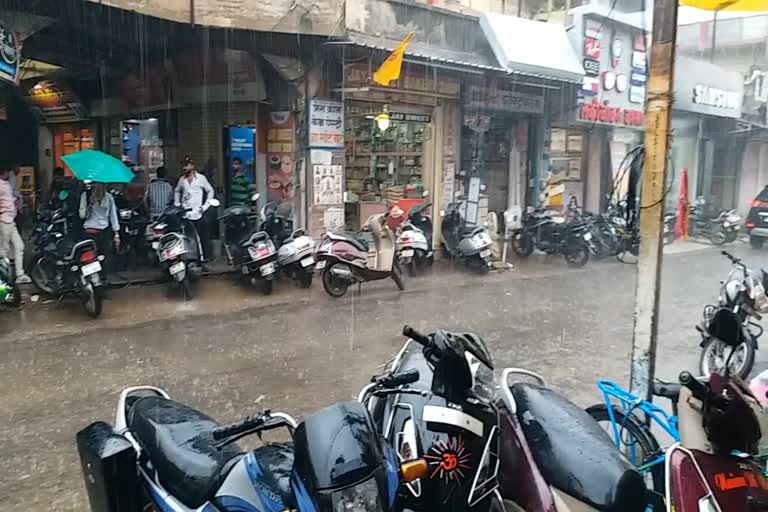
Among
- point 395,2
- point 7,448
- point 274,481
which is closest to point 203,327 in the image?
point 7,448

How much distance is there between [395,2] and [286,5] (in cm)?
237

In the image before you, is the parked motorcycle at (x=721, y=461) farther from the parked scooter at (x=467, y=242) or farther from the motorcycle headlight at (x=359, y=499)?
the parked scooter at (x=467, y=242)

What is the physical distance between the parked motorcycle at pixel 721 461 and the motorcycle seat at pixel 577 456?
14 cm

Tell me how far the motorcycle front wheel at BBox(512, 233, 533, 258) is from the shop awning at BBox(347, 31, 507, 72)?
3.20 meters

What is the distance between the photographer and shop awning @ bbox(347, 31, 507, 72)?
1096 centimetres

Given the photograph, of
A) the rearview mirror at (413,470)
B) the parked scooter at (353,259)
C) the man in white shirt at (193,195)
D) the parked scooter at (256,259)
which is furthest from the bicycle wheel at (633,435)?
the man in white shirt at (193,195)

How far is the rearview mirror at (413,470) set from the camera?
80.8 inches

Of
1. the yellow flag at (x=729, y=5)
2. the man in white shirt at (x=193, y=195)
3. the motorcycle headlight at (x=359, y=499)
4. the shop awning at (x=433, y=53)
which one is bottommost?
the motorcycle headlight at (x=359, y=499)

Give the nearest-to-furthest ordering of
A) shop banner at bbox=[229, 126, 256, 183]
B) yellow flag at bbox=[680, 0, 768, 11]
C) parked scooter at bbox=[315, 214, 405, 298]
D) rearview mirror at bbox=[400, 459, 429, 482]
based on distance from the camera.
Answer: rearview mirror at bbox=[400, 459, 429, 482] < yellow flag at bbox=[680, 0, 768, 11] < parked scooter at bbox=[315, 214, 405, 298] < shop banner at bbox=[229, 126, 256, 183]

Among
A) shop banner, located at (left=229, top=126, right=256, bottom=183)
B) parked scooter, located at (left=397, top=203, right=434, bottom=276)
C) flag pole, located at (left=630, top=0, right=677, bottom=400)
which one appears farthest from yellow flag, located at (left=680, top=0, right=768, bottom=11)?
shop banner, located at (left=229, top=126, right=256, bottom=183)

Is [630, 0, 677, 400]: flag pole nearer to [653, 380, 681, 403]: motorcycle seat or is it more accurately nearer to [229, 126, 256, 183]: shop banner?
[653, 380, 681, 403]: motorcycle seat

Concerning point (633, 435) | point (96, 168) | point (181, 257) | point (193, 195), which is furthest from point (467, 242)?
point (633, 435)

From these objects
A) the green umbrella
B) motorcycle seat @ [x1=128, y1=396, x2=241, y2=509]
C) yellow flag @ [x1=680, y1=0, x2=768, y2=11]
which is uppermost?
yellow flag @ [x1=680, y1=0, x2=768, y2=11]

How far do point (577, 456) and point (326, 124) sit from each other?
9884 mm
